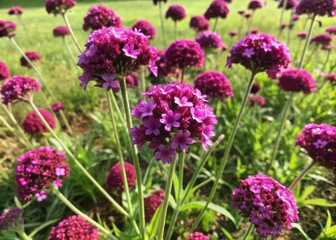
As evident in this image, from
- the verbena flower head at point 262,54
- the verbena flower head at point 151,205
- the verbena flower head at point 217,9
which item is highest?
the verbena flower head at point 262,54

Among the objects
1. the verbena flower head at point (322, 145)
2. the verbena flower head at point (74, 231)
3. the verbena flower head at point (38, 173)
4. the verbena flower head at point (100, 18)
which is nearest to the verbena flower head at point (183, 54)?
the verbena flower head at point (100, 18)

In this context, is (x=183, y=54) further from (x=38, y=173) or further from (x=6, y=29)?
(x=6, y=29)

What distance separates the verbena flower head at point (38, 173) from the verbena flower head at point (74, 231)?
1.18 ft

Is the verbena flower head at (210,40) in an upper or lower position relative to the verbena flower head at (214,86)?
upper

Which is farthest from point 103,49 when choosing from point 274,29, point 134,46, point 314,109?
point 274,29

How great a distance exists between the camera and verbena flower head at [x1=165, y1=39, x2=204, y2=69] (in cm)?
392

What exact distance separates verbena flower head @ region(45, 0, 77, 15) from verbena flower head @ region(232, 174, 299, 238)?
3.39 meters

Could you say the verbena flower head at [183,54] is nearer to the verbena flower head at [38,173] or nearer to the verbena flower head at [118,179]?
the verbena flower head at [118,179]

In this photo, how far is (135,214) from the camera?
378 centimetres

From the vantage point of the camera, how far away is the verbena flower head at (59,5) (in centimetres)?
416

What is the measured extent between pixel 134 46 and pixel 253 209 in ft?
4.76

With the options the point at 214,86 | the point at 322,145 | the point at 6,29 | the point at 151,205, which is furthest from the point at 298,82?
the point at 6,29

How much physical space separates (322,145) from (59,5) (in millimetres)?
3639

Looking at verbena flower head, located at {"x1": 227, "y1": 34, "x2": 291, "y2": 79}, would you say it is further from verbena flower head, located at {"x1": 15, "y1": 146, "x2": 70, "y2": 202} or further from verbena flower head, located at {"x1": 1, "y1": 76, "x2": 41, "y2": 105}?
verbena flower head, located at {"x1": 1, "y1": 76, "x2": 41, "y2": 105}
